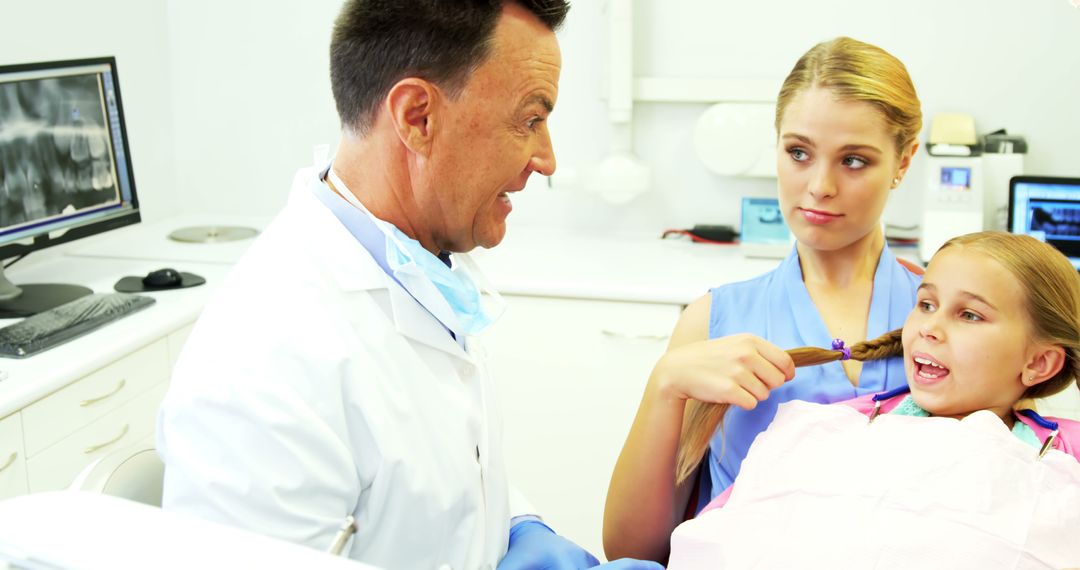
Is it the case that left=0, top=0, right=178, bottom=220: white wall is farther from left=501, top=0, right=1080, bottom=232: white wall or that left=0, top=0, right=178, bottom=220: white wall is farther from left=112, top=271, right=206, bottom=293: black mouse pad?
left=501, top=0, right=1080, bottom=232: white wall

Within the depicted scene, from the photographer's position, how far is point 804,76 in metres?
1.28

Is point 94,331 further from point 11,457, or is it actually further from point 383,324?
point 383,324

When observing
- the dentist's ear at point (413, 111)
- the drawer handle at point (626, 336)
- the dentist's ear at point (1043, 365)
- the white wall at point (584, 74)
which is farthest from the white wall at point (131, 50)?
the dentist's ear at point (1043, 365)

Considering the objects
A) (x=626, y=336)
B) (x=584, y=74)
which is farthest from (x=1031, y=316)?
(x=584, y=74)

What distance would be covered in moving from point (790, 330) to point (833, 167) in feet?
0.75

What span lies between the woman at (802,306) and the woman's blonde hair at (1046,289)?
0.54 feet

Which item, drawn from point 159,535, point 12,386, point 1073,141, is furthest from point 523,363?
point 159,535

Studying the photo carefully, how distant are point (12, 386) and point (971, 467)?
5.15 feet

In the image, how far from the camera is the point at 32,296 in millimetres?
2271

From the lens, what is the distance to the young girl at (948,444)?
104cm

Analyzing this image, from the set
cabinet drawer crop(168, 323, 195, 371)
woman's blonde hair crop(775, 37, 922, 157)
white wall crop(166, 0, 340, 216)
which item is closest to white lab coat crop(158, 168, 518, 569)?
woman's blonde hair crop(775, 37, 922, 157)

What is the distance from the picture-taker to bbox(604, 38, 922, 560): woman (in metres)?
1.21

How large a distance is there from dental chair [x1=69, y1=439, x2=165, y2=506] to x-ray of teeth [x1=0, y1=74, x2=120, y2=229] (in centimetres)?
131

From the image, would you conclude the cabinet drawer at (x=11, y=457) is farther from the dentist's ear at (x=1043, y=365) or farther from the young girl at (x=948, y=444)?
the dentist's ear at (x=1043, y=365)
